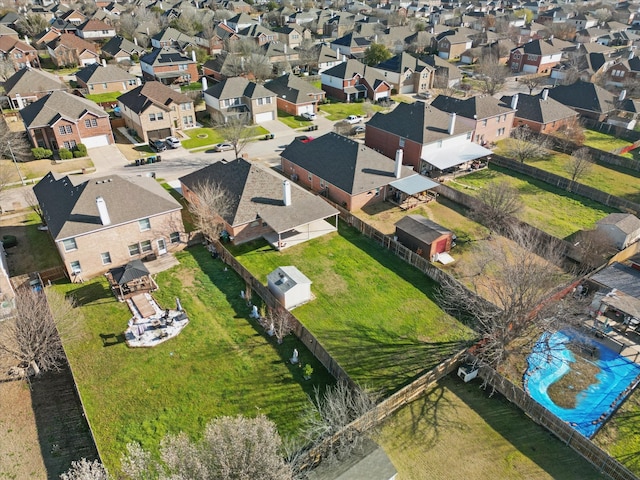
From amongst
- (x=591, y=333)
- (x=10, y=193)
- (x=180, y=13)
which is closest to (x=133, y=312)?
(x=10, y=193)

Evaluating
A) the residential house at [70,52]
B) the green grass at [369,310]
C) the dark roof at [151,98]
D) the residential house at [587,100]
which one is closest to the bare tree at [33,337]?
the green grass at [369,310]

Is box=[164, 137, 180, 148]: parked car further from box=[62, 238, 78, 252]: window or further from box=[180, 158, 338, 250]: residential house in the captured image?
box=[62, 238, 78, 252]: window

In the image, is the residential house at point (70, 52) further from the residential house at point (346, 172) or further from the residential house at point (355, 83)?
the residential house at point (346, 172)

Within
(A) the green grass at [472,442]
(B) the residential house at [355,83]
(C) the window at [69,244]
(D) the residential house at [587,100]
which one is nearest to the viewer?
(A) the green grass at [472,442]

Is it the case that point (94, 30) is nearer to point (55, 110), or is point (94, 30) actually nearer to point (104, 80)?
point (104, 80)

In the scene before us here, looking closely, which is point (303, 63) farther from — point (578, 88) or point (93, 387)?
point (93, 387)

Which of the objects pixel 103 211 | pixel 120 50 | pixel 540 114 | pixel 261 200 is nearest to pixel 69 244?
pixel 103 211

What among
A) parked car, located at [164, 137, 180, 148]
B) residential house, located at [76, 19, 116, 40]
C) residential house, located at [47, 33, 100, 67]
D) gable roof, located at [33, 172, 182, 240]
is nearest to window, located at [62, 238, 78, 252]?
gable roof, located at [33, 172, 182, 240]
